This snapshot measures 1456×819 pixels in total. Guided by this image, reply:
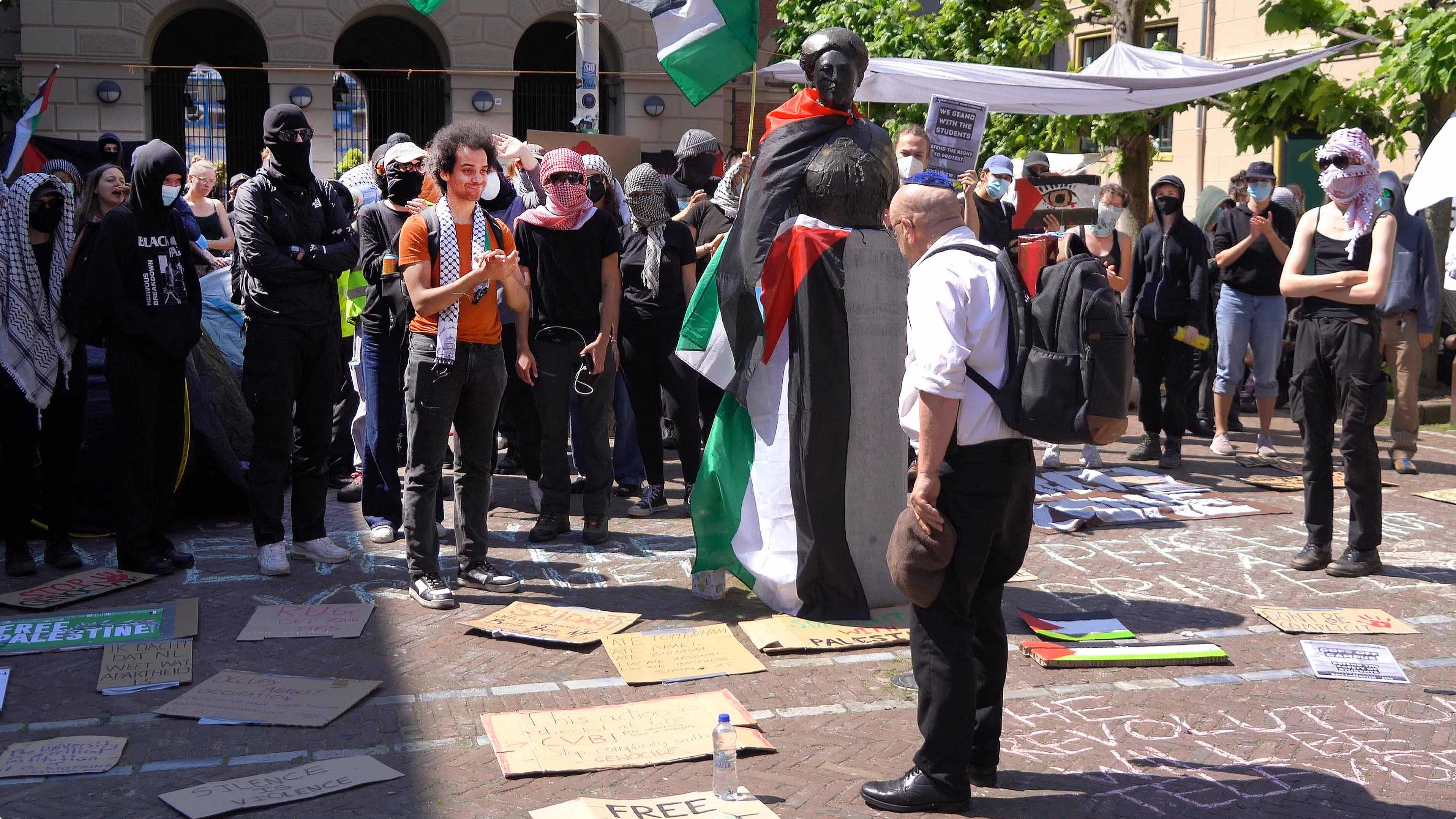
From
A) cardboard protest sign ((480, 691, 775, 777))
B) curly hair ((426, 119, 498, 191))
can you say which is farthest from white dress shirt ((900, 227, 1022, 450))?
curly hair ((426, 119, 498, 191))

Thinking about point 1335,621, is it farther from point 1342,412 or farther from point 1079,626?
point 1342,412

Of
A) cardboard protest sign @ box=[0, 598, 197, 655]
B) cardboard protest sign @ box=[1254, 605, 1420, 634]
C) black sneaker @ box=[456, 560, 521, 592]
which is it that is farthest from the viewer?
black sneaker @ box=[456, 560, 521, 592]

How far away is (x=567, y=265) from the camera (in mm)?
7336

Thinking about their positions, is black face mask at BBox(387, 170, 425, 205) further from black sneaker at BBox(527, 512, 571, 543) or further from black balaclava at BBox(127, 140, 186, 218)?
black sneaker at BBox(527, 512, 571, 543)

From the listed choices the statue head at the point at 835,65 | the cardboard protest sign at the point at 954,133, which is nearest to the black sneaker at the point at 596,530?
the statue head at the point at 835,65

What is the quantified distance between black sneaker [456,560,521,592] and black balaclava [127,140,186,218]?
7.61 ft

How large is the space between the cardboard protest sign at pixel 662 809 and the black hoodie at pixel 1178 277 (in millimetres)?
7117

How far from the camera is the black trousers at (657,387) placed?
8.40m

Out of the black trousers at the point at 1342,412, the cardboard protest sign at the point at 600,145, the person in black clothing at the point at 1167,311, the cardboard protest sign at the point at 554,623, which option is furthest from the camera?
the cardboard protest sign at the point at 600,145


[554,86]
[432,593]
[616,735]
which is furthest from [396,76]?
[616,735]

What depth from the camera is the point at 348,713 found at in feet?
16.4

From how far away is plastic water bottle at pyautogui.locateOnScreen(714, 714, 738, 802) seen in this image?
13.5 feet

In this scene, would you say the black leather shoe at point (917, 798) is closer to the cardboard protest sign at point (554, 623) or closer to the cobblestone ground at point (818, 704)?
the cobblestone ground at point (818, 704)

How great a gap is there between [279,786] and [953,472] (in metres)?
2.33
